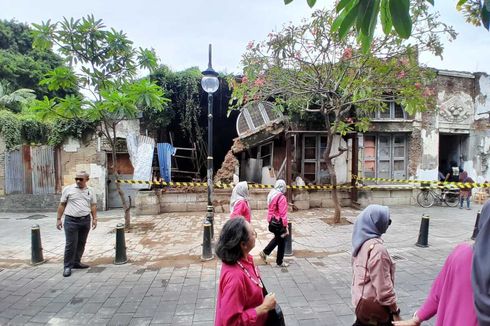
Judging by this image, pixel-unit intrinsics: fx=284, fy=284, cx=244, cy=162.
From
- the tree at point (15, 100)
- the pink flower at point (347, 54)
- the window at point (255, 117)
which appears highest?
the tree at point (15, 100)

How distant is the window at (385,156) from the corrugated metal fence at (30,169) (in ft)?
42.6

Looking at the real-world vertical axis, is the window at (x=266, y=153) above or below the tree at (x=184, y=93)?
below

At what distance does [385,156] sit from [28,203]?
14.9 metres

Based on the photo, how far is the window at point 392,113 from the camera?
12164mm

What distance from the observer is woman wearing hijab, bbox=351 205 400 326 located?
2.27m

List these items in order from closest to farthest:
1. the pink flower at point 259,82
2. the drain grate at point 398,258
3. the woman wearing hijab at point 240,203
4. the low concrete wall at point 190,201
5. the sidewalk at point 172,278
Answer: the sidewalk at point 172,278 → the woman wearing hijab at point 240,203 → the drain grate at point 398,258 → the pink flower at point 259,82 → the low concrete wall at point 190,201

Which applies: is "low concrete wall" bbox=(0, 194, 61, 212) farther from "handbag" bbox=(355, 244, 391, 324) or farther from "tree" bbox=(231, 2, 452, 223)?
"handbag" bbox=(355, 244, 391, 324)

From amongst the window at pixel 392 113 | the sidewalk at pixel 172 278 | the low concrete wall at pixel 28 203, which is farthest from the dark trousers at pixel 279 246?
the low concrete wall at pixel 28 203

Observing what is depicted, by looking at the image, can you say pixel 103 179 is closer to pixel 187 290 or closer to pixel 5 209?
pixel 5 209

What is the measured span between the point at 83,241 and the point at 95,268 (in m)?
0.58

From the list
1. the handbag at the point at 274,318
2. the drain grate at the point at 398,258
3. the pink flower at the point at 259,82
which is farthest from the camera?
the pink flower at the point at 259,82

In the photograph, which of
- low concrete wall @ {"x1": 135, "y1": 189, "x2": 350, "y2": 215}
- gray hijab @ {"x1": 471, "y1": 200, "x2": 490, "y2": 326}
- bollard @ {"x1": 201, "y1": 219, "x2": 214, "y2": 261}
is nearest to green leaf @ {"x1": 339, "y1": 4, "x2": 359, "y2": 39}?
gray hijab @ {"x1": 471, "y1": 200, "x2": 490, "y2": 326}

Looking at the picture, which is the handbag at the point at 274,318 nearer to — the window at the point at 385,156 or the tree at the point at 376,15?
the tree at the point at 376,15

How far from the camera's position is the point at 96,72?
725 cm
